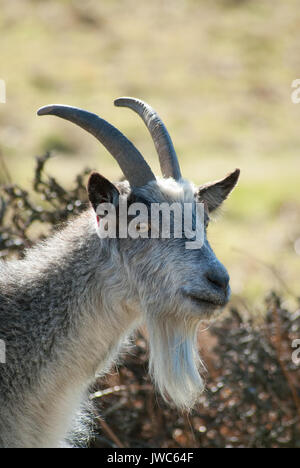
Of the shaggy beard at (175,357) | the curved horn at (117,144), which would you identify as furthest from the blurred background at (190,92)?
the curved horn at (117,144)

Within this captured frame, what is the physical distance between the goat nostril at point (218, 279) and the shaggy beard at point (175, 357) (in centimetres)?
36

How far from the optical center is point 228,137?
2283 centimetres

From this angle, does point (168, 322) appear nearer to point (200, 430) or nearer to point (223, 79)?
point (200, 430)

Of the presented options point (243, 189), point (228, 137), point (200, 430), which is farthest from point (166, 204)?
point (228, 137)

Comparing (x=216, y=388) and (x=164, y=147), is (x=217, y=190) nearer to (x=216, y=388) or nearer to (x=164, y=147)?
(x=164, y=147)

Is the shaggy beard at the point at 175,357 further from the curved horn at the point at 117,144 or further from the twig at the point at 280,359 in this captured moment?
the twig at the point at 280,359

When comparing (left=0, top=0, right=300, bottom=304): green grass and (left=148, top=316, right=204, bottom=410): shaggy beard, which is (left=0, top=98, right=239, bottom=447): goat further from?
(left=0, top=0, right=300, bottom=304): green grass

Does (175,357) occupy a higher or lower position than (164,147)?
lower

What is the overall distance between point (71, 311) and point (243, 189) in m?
14.1

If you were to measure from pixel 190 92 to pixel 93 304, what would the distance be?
22.0m
